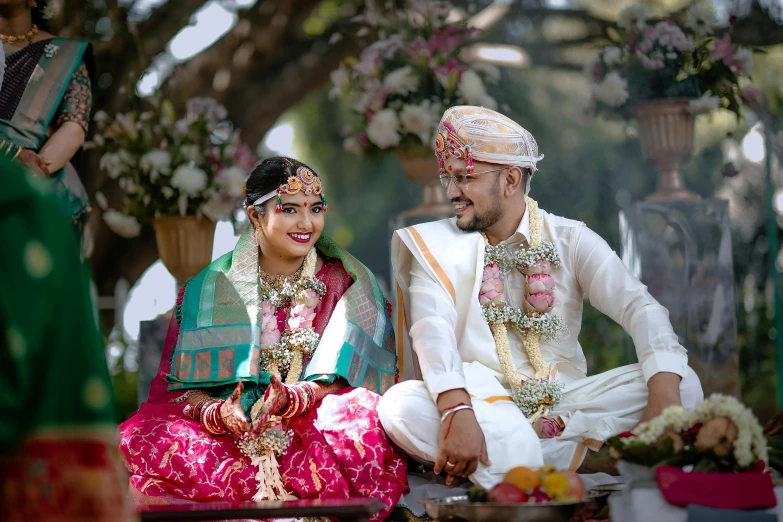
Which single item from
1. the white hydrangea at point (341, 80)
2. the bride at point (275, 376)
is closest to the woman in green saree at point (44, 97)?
the bride at point (275, 376)

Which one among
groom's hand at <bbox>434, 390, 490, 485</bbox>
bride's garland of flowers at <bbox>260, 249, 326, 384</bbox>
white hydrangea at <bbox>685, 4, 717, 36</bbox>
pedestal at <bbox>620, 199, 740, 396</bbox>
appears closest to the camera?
groom's hand at <bbox>434, 390, 490, 485</bbox>

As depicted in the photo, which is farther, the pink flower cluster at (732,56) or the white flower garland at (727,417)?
the pink flower cluster at (732,56)

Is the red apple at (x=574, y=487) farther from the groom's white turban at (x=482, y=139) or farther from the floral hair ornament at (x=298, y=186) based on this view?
the floral hair ornament at (x=298, y=186)

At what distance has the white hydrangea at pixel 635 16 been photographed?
233 inches

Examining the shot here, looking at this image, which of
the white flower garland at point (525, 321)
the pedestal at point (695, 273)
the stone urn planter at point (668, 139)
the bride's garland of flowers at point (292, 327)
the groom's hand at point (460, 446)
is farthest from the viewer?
the stone urn planter at point (668, 139)

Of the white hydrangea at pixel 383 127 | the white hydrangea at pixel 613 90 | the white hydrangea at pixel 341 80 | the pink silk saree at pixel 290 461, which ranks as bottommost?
the pink silk saree at pixel 290 461

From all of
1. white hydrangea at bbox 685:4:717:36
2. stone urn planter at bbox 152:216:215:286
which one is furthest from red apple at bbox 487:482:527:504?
white hydrangea at bbox 685:4:717:36

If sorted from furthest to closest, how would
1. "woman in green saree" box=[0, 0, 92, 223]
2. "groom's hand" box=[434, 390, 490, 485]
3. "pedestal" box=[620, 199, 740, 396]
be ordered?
"pedestal" box=[620, 199, 740, 396] → "woman in green saree" box=[0, 0, 92, 223] → "groom's hand" box=[434, 390, 490, 485]

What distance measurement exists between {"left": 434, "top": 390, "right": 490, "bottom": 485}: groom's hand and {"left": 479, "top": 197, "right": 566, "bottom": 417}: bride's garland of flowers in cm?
41

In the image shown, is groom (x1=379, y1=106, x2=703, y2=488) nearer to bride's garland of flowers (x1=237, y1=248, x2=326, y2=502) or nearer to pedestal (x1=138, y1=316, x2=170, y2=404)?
bride's garland of flowers (x1=237, y1=248, x2=326, y2=502)

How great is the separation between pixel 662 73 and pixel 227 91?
2.84 metres

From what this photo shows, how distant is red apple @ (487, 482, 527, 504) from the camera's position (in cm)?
280

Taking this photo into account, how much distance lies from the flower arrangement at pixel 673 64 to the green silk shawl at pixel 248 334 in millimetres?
2431

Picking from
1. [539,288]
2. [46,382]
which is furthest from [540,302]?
[46,382]
